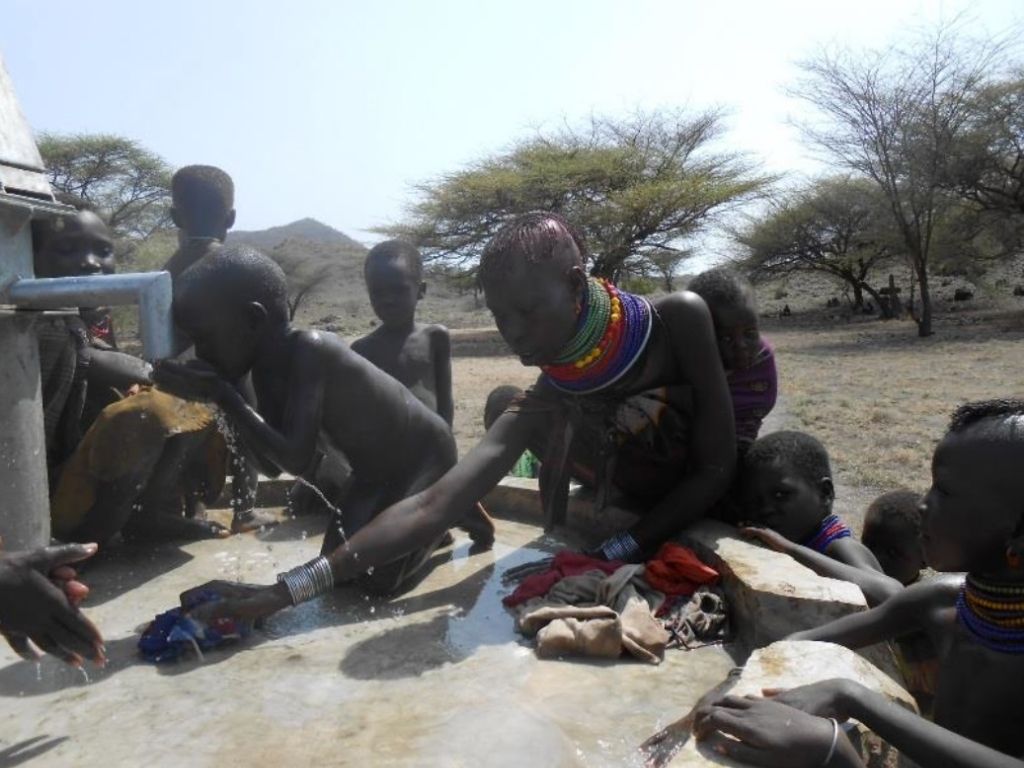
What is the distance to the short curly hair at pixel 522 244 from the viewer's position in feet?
8.26

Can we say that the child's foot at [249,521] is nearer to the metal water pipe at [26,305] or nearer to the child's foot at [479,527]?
the child's foot at [479,527]

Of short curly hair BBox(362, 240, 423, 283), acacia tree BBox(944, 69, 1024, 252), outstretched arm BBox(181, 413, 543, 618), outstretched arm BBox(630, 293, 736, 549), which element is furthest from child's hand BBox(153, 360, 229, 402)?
acacia tree BBox(944, 69, 1024, 252)

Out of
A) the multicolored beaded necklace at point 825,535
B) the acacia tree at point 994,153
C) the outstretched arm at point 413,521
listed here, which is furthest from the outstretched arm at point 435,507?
the acacia tree at point 994,153

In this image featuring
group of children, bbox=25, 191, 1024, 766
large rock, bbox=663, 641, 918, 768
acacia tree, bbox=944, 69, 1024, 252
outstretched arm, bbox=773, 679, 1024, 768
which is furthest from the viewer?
acacia tree, bbox=944, 69, 1024, 252

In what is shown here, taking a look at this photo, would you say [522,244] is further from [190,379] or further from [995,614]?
[995,614]

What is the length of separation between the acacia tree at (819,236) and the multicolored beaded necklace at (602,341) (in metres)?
25.9

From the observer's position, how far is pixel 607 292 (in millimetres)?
2762

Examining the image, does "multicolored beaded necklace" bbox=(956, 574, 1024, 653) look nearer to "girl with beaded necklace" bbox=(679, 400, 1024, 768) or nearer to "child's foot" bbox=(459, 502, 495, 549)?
"girl with beaded necklace" bbox=(679, 400, 1024, 768)

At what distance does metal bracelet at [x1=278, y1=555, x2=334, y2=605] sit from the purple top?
160 cm

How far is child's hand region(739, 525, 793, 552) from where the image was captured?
272 centimetres

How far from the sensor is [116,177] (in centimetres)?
2411

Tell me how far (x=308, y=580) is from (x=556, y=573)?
74 centimetres

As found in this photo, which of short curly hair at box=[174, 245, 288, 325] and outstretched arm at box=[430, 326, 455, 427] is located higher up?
short curly hair at box=[174, 245, 288, 325]

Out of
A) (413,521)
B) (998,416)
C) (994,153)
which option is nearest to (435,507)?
(413,521)
